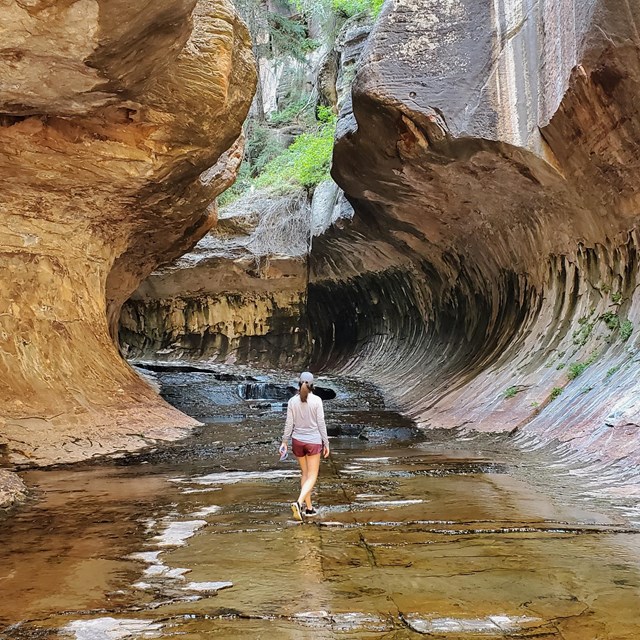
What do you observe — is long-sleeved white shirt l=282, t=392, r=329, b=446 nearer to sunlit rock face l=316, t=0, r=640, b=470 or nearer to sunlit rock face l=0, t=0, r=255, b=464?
sunlit rock face l=316, t=0, r=640, b=470

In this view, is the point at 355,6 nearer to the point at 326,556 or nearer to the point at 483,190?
the point at 483,190

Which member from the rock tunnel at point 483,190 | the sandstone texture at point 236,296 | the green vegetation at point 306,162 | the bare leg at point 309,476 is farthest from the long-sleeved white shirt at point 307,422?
the sandstone texture at point 236,296

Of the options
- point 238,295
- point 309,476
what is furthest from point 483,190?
point 238,295

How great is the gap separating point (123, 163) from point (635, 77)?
702 cm

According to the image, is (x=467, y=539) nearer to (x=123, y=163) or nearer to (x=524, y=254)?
(x=123, y=163)

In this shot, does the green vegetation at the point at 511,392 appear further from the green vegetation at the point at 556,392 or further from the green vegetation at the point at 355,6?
the green vegetation at the point at 355,6

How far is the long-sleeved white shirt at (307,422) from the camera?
5301 mm

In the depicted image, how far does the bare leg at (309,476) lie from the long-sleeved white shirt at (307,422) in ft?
0.49

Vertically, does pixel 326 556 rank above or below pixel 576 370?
below

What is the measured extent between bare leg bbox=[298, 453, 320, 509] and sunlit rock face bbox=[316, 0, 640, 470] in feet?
10.6

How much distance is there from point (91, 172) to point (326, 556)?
767cm

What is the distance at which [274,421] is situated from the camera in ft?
40.7

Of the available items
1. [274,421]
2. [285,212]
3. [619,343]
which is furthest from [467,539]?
[285,212]

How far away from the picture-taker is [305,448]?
17.3ft
